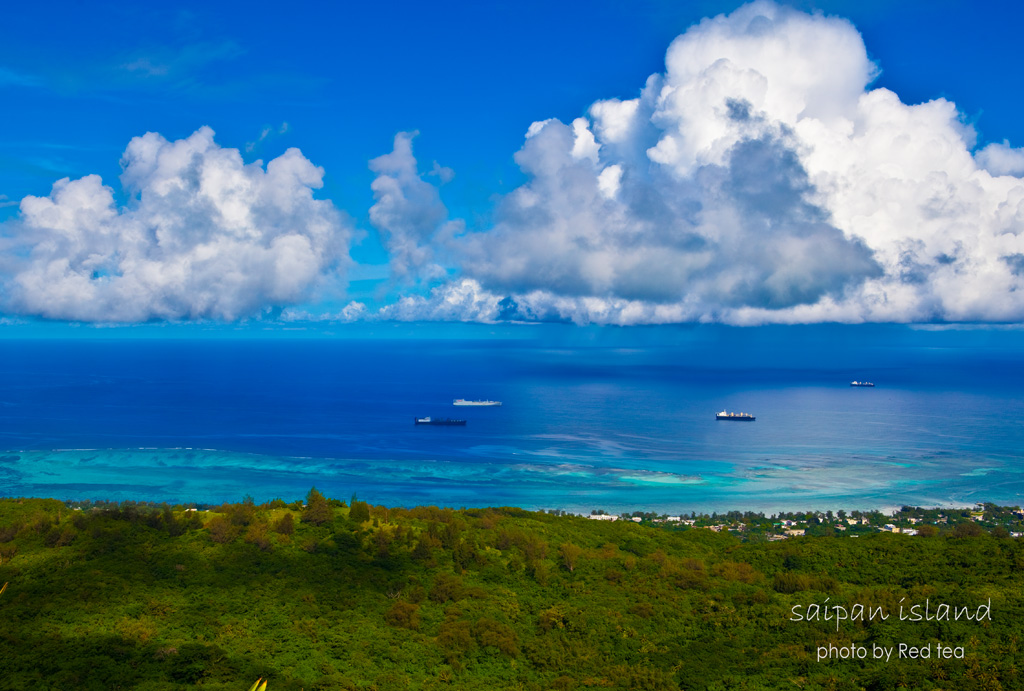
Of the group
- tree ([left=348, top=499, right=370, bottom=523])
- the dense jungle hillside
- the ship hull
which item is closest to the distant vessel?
the ship hull

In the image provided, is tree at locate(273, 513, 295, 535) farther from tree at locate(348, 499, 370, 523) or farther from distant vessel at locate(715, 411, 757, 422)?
distant vessel at locate(715, 411, 757, 422)

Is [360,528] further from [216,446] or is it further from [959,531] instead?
[216,446]

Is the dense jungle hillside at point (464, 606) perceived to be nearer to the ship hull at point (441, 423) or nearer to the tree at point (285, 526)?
the tree at point (285, 526)

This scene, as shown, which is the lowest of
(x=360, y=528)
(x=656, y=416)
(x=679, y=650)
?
(x=679, y=650)

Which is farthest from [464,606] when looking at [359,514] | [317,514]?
[317,514]

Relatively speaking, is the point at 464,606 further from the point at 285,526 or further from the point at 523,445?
the point at 523,445

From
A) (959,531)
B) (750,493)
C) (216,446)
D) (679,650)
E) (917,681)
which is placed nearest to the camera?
(917,681)

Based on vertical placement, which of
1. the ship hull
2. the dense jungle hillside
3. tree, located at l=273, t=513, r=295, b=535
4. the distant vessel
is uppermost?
the distant vessel

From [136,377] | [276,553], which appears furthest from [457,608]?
[136,377]

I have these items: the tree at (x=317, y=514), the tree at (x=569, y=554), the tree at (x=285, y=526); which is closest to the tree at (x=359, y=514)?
the tree at (x=317, y=514)
